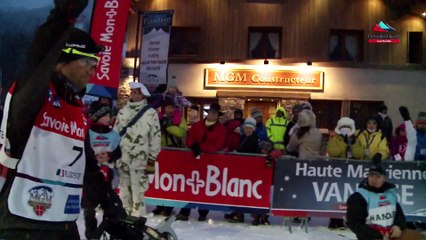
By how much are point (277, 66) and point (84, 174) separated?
16547 mm

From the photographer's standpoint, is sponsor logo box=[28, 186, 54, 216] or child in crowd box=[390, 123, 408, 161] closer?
sponsor logo box=[28, 186, 54, 216]

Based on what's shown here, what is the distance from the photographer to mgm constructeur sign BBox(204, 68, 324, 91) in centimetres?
1830

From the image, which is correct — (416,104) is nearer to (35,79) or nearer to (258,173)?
(258,173)

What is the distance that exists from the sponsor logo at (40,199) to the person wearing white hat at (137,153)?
4.64 m

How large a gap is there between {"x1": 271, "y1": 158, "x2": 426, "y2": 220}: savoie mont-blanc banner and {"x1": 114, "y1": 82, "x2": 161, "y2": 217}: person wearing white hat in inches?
79.1

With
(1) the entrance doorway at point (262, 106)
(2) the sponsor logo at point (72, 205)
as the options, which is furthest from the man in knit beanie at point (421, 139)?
(1) the entrance doorway at point (262, 106)

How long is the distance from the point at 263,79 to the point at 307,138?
10822 mm

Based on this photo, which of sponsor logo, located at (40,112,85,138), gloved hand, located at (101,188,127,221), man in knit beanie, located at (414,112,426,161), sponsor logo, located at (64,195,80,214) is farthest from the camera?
man in knit beanie, located at (414,112,426,161)

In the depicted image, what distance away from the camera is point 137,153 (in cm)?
658

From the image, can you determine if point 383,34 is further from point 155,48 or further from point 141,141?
point 141,141

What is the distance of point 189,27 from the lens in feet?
62.4

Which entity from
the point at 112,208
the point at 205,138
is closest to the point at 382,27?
the point at 205,138

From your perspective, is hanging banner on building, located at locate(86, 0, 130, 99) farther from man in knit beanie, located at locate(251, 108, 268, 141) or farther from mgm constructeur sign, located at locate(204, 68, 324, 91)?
mgm constructeur sign, located at locate(204, 68, 324, 91)

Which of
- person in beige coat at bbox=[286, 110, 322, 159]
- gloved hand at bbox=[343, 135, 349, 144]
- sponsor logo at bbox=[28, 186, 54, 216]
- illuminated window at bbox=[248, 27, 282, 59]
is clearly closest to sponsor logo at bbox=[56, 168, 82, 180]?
sponsor logo at bbox=[28, 186, 54, 216]
